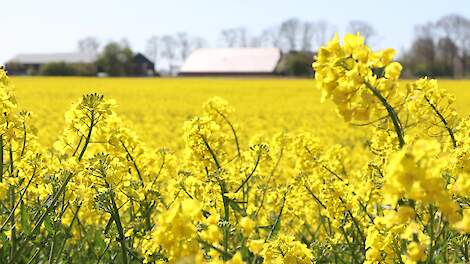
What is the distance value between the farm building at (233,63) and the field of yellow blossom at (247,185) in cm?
6219

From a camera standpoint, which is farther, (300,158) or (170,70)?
(170,70)

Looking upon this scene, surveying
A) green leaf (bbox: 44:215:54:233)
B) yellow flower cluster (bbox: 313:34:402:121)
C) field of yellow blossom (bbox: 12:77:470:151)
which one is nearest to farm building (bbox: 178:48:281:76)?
field of yellow blossom (bbox: 12:77:470:151)

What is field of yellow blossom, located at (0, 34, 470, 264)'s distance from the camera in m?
1.41

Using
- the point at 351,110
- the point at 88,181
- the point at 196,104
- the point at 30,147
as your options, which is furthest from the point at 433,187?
the point at 196,104

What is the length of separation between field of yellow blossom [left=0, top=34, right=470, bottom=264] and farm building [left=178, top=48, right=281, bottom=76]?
62.2 meters

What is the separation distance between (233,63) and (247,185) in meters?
65.9

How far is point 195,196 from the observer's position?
319 centimetres

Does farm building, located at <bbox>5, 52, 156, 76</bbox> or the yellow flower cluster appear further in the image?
farm building, located at <bbox>5, 52, 156, 76</bbox>

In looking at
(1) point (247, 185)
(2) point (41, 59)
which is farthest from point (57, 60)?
(1) point (247, 185)

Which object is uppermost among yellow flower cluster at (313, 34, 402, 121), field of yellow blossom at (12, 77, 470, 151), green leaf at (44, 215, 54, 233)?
yellow flower cluster at (313, 34, 402, 121)

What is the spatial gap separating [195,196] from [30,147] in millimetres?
983

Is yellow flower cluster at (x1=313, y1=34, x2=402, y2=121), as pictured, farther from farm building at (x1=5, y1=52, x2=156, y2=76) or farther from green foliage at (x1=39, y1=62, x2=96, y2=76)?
farm building at (x1=5, y1=52, x2=156, y2=76)

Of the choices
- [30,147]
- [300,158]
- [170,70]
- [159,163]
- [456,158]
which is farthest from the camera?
[170,70]

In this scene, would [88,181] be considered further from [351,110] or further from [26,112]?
[351,110]
